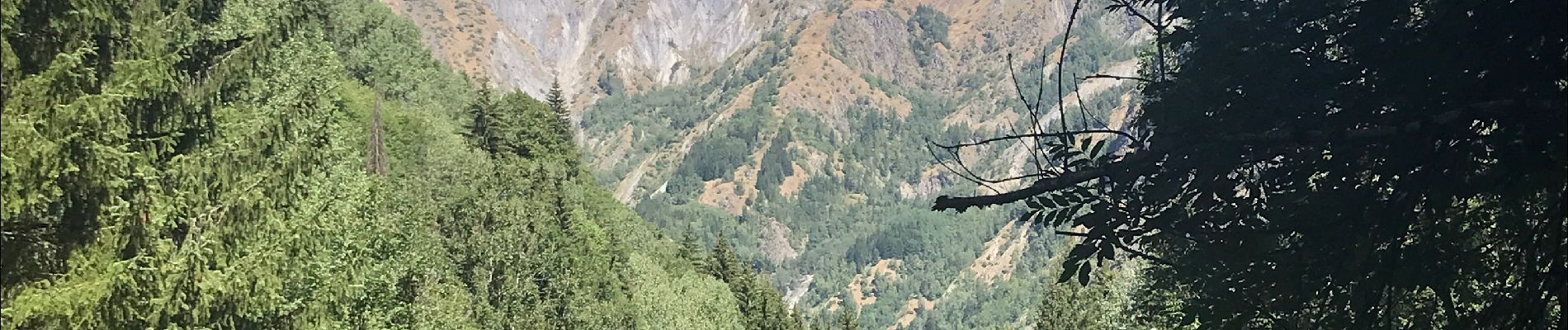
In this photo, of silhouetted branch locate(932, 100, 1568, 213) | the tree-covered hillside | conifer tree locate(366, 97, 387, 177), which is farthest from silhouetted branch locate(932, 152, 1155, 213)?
conifer tree locate(366, 97, 387, 177)

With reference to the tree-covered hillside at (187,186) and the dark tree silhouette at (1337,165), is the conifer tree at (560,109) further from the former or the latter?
the dark tree silhouette at (1337,165)

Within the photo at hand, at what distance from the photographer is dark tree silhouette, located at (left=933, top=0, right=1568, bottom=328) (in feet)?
12.8

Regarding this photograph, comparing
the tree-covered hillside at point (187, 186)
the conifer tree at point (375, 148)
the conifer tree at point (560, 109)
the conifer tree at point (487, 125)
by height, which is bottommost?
the tree-covered hillside at point (187, 186)

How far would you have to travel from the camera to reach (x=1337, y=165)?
4332 millimetres

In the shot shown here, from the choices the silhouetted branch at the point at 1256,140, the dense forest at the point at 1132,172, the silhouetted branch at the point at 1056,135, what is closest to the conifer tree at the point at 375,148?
the dense forest at the point at 1132,172

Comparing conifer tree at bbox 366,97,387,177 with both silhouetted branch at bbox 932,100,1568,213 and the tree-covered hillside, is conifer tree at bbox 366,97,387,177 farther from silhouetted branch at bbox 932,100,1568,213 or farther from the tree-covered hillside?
silhouetted branch at bbox 932,100,1568,213

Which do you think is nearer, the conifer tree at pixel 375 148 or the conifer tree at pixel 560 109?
the conifer tree at pixel 375 148

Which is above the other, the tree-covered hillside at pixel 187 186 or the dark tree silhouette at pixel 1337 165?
the dark tree silhouette at pixel 1337 165

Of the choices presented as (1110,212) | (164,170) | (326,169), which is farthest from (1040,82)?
(326,169)

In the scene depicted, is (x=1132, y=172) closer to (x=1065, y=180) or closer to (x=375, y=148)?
(x=1065, y=180)

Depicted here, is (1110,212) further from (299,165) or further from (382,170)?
(382,170)

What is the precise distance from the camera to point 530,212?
26.3 metres

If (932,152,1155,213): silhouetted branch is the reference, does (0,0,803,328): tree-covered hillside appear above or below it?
below

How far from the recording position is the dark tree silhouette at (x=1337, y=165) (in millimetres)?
3891
